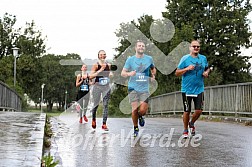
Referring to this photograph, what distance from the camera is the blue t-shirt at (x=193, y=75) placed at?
1002 cm

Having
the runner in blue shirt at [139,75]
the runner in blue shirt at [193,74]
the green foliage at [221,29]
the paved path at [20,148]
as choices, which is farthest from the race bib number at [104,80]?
the green foliage at [221,29]

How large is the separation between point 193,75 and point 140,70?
1.02 metres

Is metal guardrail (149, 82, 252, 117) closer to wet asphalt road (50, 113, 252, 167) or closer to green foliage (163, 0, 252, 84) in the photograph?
wet asphalt road (50, 113, 252, 167)

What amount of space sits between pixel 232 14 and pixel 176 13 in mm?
4896

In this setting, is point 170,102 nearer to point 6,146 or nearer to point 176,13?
point 176,13

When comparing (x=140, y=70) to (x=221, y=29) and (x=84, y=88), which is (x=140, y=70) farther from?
(x=221, y=29)

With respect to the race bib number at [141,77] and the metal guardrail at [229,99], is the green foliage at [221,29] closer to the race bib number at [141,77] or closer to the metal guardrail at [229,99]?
the metal guardrail at [229,99]

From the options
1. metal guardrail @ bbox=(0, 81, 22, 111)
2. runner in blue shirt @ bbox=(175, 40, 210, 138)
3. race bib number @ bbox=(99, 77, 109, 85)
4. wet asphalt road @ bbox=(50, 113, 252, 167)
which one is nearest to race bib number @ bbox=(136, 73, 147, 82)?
runner in blue shirt @ bbox=(175, 40, 210, 138)

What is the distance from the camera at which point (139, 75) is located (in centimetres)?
1002

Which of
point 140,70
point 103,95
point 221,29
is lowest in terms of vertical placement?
point 103,95

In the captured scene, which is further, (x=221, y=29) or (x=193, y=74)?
(x=221, y=29)

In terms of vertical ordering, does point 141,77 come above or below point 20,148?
above

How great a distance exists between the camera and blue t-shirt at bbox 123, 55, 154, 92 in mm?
10008

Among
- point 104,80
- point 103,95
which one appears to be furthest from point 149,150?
point 104,80
